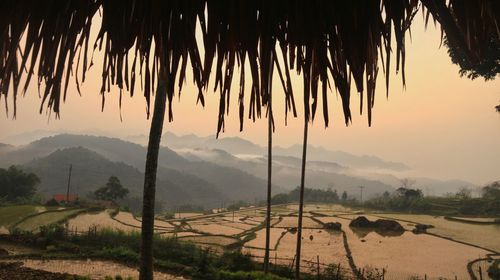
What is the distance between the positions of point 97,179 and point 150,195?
110m

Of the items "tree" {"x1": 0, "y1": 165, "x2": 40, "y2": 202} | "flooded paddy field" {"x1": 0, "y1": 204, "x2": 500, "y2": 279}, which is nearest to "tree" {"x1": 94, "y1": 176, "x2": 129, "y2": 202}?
"tree" {"x1": 0, "y1": 165, "x2": 40, "y2": 202}

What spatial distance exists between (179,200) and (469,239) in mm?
94151

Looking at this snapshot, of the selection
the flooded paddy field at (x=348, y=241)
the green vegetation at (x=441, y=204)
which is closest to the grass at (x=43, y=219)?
the flooded paddy field at (x=348, y=241)

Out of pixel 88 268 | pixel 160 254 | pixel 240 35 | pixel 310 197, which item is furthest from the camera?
pixel 310 197

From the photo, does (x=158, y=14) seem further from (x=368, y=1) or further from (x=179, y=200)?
(x=179, y=200)

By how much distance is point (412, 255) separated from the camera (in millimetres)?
23656

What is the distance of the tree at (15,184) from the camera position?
4281 cm

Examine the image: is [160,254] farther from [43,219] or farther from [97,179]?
[97,179]

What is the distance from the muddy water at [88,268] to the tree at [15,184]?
1224 inches

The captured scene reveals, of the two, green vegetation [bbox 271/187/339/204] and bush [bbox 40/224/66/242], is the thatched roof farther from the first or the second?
green vegetation [bbox 271/187/339/204]

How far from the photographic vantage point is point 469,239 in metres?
27.2

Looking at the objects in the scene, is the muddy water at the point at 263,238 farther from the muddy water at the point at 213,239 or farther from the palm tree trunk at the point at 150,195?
the palm tree trunk at the point at 150,195

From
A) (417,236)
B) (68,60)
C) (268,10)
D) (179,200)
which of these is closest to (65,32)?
(68,60)

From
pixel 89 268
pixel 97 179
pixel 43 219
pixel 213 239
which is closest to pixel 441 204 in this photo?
pixel 213 239
